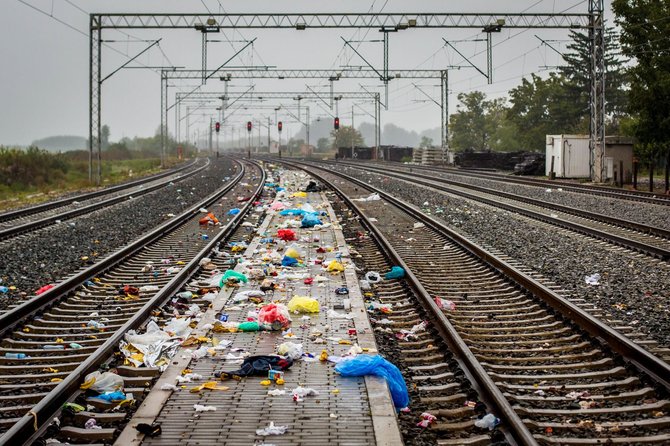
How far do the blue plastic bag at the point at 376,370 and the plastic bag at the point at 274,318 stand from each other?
5.23 ft

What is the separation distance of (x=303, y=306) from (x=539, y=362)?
2737 mm

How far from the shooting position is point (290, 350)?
21.5ft

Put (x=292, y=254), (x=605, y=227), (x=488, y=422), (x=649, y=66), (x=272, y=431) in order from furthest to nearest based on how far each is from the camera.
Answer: (x=649, y=66) → (x=605, y=227) → (x=292, y=254) → (x=488, y=422) → (x=272, y=431)

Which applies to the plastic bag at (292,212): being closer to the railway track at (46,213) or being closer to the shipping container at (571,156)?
the railway track at (46,213)

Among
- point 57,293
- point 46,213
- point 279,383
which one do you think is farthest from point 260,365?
point 46,213

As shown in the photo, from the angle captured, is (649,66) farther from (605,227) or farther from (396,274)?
(396,274)

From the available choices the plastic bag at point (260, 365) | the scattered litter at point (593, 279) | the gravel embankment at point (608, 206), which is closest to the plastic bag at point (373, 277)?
the scattered litter at point (593, 279)

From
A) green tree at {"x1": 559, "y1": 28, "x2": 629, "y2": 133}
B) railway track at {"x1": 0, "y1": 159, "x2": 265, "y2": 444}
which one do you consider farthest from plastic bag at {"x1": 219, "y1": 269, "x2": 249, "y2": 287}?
green tree at {"x1": 559, "y1": 28, "x2": 629, "y2": 133}

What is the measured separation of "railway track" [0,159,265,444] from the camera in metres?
5.24

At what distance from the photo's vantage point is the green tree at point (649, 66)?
96.5ft

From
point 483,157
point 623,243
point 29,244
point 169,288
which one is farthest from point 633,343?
point 483,157

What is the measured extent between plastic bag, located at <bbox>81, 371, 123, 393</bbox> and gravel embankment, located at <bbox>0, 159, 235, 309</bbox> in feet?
12.3

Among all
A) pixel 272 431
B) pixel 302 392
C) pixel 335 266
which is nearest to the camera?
pixel 272 431

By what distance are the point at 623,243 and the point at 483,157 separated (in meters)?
40.8
